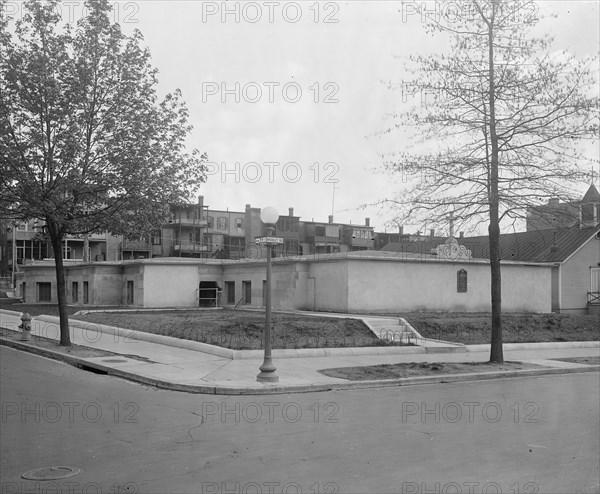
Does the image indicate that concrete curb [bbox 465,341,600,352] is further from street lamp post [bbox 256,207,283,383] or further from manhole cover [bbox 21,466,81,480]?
manhole cover [bbox 21,466,81,480]

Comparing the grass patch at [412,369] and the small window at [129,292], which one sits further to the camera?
the small window at [129,292]

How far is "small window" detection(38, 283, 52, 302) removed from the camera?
49281 millimetres

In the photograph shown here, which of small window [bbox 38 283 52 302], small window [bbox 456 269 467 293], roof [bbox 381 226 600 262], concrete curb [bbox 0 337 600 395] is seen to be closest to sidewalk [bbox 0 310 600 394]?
concrete curb [bbox 0 337 600 395]

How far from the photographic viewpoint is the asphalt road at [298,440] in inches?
264

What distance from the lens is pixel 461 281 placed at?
3441 cm

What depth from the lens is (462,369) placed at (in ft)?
55.6

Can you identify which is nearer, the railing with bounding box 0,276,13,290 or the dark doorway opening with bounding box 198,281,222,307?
the dark doorway opening with bounding box 198,281,222,307

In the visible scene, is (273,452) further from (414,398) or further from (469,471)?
(414,398)

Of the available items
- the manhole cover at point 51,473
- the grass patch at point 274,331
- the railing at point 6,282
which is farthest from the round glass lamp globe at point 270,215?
the railing at point 6,282

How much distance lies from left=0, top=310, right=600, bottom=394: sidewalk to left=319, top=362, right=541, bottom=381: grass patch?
400mm

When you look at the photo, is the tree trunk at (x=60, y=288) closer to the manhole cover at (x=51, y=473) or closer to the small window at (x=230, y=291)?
the manhole cover at (x=51, y=473)

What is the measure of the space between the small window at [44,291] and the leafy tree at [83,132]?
31452mm

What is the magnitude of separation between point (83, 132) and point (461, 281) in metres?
21.7

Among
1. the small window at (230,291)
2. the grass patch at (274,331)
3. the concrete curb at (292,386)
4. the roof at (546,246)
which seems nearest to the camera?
the concrete curb at (292,386)
